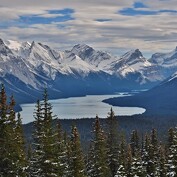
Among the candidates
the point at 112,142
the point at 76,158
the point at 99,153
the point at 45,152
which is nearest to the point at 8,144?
the point at 45,152

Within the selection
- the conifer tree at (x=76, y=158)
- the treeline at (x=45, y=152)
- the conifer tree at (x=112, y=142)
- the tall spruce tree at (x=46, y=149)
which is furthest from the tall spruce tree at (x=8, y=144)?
the conifer tree at (x=112, y=142)

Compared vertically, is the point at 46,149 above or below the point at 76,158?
above

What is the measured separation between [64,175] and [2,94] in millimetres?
11144

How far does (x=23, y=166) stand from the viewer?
38219 mm

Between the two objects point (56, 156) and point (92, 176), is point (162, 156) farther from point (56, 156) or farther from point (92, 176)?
point (56, 156)

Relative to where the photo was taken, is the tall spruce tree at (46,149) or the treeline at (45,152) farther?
the tall spruce tree at (46,149)

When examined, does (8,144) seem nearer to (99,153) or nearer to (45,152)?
(45,152)

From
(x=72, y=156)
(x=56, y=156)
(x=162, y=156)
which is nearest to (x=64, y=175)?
(x=72, y=156)

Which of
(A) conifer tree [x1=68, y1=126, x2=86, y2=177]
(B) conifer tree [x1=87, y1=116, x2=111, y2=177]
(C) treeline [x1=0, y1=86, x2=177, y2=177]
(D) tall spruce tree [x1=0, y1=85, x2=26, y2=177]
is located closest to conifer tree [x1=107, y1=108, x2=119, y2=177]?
(C) treeline [x1=0, y1=86, x2=177, y2=177]

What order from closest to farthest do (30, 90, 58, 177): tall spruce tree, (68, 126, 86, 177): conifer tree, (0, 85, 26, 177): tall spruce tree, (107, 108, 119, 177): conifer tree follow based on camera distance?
(0, 85, 26, 177): tall spruce tree, (30, 90, 58, 177): tall spruce tree, (68, 126, 86, 177): conifer tree, (107, 108, 119, 177): conifer tree

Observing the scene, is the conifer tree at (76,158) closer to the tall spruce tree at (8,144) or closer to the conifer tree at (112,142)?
the tall spruce tree at (8,144)

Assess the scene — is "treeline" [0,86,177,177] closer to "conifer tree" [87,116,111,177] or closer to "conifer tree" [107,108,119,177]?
"conifer tree" [87,116,111,177]

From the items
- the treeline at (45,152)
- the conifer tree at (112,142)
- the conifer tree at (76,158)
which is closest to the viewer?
the treeline at (45,152)

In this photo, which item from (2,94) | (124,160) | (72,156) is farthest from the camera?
(124,160)
